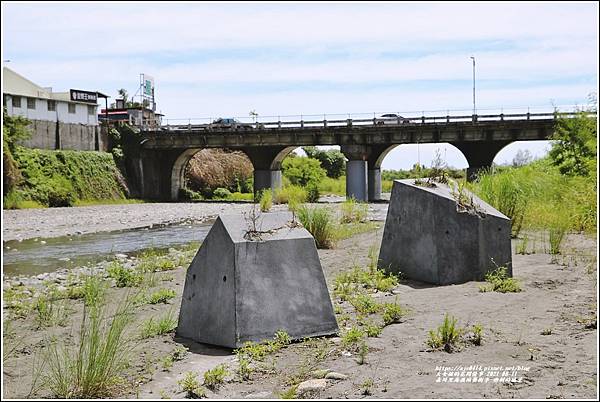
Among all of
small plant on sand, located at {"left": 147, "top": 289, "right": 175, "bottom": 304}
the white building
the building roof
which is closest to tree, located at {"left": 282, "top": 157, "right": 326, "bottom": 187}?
the white building

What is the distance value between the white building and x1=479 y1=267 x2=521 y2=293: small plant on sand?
3637cm

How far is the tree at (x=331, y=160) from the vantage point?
219 ft

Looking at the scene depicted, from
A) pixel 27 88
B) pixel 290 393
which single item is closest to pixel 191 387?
pixel 290 393

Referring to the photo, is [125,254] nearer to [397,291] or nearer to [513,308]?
[397,291]

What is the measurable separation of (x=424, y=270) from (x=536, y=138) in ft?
104

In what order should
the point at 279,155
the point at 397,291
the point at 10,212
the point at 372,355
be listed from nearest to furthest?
the point at 372,355, the point at 397,291, the point at 10,212, the point at 279,155

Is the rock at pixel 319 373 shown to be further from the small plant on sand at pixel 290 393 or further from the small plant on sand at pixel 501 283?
the small plant on sand at pixel 501 283

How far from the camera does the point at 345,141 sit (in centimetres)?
4334

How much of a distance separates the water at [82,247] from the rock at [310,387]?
348 inches

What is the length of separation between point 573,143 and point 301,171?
109ft

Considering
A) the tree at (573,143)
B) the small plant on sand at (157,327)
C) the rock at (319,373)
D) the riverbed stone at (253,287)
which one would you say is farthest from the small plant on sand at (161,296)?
the tree at (573,143)

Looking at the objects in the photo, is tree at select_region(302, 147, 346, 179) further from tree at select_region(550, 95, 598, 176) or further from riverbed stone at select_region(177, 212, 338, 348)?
riverbed stone at select_region(177, 212, 338, 348)

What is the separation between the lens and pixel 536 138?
39.3m

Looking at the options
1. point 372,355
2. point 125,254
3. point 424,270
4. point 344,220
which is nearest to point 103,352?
point 372,355
